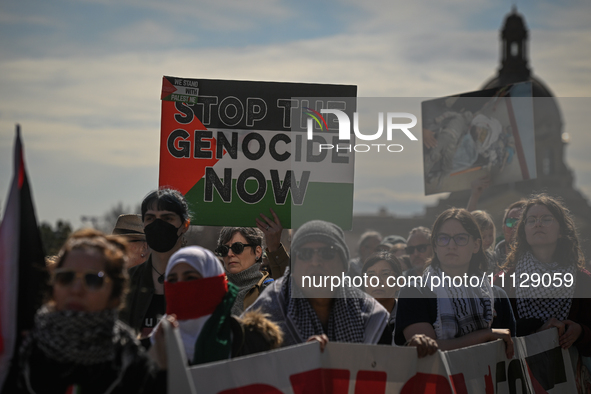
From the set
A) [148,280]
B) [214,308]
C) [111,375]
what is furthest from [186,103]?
[111,375]

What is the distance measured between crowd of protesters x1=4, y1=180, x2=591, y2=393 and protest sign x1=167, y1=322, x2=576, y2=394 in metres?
0.09

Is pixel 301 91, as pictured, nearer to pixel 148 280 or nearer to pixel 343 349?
pixel 148 280

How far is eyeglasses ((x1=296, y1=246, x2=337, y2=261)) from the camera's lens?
13.0 ft

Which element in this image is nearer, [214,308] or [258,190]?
[214,308]

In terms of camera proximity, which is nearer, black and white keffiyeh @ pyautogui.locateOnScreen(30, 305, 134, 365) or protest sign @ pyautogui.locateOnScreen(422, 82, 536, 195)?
black and white keffiyeh @ pyautogui.locateOnScreen(30, 305, 134, 365)

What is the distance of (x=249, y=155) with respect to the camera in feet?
18.6

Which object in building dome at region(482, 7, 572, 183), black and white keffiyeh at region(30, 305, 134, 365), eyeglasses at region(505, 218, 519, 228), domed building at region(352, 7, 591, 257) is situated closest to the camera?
black and white keffiyeh at region(30, 305, 134, 365)

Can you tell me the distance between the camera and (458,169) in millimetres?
6262

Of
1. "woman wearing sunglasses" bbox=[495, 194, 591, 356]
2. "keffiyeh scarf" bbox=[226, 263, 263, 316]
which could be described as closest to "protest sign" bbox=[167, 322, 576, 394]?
"woman wearing sunglasses" bbox=[495, 194, 591, 356]

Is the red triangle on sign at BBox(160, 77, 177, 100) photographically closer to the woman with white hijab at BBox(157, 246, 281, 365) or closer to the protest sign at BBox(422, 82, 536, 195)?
the protest sign at BBox(422, 82, 536, 195)

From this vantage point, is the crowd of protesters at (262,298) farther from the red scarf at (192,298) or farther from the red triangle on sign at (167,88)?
the red triangle on sign at (167,88)

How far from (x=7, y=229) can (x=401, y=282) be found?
11.5 feet

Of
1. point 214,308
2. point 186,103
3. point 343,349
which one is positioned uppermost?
point 186,103

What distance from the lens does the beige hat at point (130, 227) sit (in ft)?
18.2
